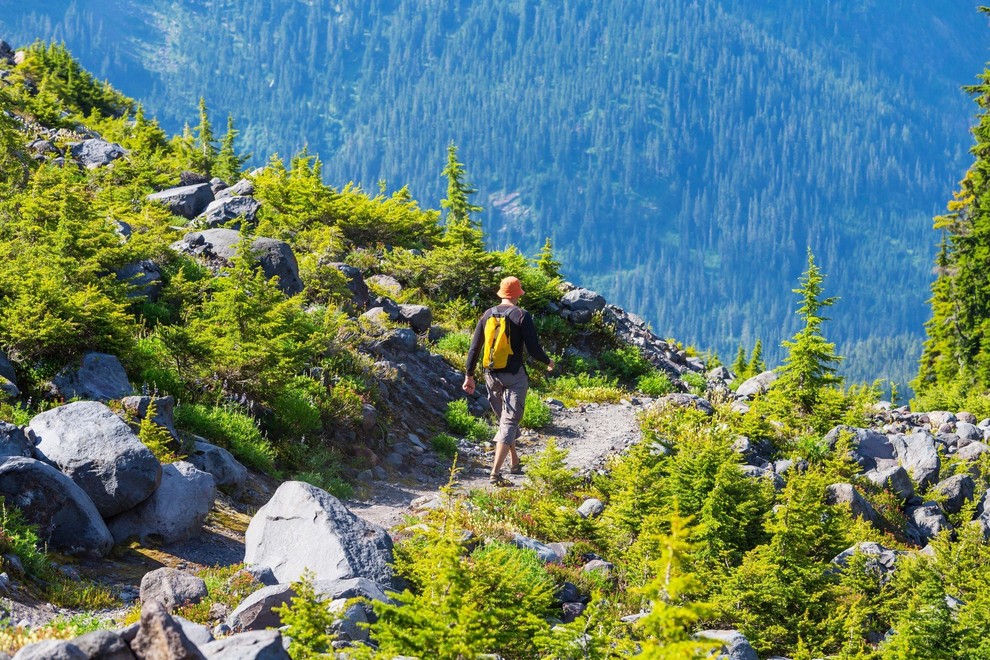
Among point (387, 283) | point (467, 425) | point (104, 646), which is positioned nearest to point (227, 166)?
point (387, 283)

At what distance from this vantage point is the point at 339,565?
287 inches

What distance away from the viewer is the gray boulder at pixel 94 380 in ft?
31.3

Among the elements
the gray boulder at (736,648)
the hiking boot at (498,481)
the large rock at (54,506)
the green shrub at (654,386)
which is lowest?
the large rock at (54,506)

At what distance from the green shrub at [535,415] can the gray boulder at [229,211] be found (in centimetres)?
735

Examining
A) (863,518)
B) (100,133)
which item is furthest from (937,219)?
(100,133)

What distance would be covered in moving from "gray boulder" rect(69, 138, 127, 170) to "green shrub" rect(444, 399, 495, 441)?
1262cm

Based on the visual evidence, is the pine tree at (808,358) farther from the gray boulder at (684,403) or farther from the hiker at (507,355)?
the hiker at (507,355)

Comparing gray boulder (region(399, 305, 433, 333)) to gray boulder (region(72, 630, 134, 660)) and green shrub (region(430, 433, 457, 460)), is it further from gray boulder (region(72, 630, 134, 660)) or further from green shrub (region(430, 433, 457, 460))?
gray boulder (region(72, 630, 134, 660))

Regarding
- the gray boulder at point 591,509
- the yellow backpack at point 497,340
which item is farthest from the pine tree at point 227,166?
the gray boulder at point 591,509

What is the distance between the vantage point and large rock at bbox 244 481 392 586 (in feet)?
24.1

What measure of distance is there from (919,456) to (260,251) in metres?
11.2

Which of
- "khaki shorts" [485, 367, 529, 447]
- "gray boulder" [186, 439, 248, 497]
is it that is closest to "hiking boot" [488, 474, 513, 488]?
"khaki shorts" [485, 367, 529, 447]

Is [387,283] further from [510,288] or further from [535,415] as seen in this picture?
[510,288]

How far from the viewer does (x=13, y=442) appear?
7598 millimetres
